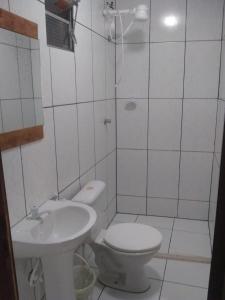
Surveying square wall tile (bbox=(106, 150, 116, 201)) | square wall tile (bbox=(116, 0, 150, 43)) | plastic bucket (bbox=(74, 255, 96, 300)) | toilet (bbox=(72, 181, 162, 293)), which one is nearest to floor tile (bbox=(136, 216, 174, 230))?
square wall tile (bbox=(106, 150, 116, 201))

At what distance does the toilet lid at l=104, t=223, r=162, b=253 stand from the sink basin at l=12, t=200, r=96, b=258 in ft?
1.36

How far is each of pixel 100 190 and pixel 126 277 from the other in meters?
0.62

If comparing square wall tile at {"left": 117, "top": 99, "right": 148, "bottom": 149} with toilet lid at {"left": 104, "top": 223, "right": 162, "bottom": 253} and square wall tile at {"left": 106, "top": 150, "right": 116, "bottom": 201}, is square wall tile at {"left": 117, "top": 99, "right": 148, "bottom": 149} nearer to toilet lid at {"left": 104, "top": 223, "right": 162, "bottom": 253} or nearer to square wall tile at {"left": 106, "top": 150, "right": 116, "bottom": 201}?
square wall tile at {"left": 106, "top": 150, "right": 116, "bottom": 201}

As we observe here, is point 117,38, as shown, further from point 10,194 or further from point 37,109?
point 10,194

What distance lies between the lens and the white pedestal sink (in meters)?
1.18

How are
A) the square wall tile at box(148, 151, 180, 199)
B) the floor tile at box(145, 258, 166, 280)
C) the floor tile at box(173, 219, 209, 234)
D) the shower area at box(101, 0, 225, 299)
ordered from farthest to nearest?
1. the square wall tile at box(148, 151, 180, 199)
2. the floor tile at box(173, 219, 209, 234)
3. the shower area at box(101, 0, 225, 299)
4. the floor tile at box(145, 258, 166, 280)

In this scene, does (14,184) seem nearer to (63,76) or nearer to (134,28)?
(63,76)

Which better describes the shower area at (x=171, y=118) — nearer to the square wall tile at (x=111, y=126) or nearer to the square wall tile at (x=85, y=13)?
the square wall tile at (x=111, y=126)

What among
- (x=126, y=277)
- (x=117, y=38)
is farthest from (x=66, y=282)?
(x=117, y=38)

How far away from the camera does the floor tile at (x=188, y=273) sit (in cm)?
204

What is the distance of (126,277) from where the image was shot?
1936 millimetres

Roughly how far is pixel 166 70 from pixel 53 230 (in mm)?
1849

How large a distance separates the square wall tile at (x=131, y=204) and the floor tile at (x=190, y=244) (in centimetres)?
47

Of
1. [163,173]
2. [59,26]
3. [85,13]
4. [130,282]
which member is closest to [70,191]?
[130,282]
